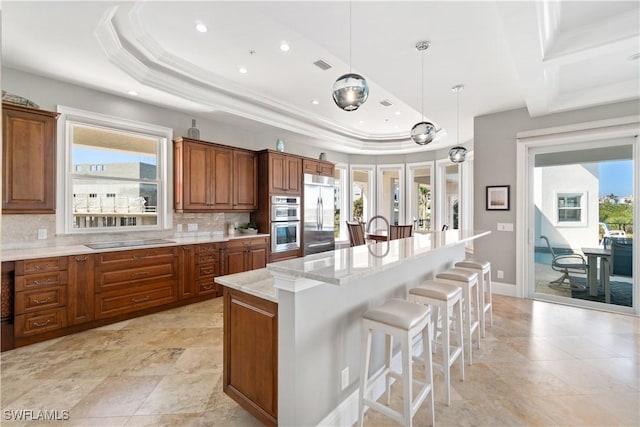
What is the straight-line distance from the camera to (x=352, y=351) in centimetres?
229

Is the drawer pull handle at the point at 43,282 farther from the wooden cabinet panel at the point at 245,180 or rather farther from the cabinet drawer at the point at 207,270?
the wooden cabinet panel at the point at 245,180

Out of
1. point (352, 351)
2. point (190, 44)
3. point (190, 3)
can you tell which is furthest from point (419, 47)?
point (352, 351)

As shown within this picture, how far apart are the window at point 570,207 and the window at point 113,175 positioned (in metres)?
5.60

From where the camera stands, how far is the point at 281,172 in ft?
18.9

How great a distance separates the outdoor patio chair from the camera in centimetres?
452

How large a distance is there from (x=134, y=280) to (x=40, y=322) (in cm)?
Result: 90

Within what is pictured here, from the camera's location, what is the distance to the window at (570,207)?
4.52 metres

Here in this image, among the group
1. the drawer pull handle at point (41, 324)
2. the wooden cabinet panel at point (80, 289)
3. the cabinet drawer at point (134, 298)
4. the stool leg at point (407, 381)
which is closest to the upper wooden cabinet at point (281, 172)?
the cabinet drawer at point (134, 298)

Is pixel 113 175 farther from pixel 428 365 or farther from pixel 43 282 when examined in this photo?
pixel 428 365

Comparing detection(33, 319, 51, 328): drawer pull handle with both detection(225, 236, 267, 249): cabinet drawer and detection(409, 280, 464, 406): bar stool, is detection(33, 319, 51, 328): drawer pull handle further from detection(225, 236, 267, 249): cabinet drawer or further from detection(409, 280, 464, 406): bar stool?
detection(409, 280, 464, 406): bar stool

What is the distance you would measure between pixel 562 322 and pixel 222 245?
4.44 metres

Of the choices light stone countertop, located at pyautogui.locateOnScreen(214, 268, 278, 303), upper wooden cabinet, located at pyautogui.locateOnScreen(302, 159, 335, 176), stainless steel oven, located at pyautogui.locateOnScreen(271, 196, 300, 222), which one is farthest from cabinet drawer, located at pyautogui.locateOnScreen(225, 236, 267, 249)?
Answer: light stone countertop, located at pyautogui.locateOnScreen(214, 268, 278, 303)

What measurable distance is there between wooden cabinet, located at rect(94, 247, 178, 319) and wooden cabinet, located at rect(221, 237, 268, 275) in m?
0.76

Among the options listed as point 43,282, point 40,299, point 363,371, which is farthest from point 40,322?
point 363,371
